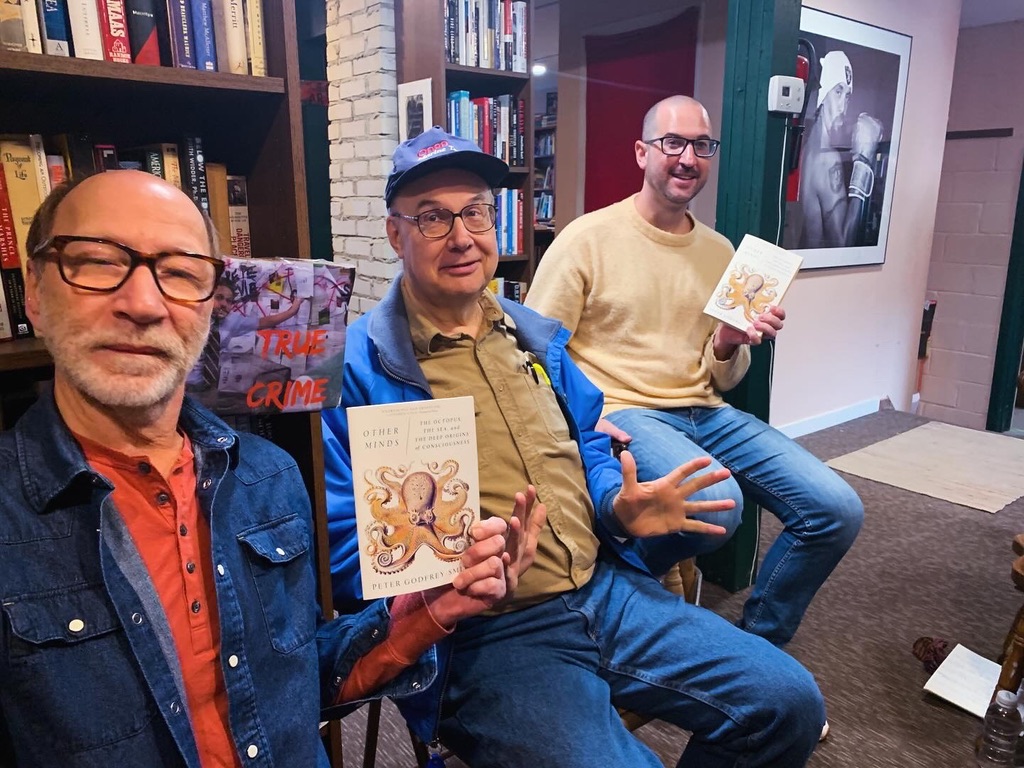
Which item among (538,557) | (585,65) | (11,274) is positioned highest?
(585,65)

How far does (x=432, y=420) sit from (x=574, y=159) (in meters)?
4.18

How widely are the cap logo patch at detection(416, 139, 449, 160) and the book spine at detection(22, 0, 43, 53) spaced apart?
0.58 metres

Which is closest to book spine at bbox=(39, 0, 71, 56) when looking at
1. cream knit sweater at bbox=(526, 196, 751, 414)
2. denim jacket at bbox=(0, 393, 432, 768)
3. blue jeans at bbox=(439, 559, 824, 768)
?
denim jacket at bbox=(0, 393, 432, 768)

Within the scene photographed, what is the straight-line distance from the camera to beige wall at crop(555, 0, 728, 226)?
12.8 feet

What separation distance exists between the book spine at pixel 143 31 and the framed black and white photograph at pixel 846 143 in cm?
295

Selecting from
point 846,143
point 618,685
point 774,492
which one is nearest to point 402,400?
point 618,685

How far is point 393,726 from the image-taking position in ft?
6.05

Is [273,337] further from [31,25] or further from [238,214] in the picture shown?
[31,25]

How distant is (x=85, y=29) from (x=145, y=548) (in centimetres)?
75

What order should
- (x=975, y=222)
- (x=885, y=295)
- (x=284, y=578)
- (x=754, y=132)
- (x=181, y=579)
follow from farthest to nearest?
1. (x=975, y=222)
2. (x=885, y=295)
3. (x=754, y=132)
4. (x=284, y=578)
5. (x=181, y=579)

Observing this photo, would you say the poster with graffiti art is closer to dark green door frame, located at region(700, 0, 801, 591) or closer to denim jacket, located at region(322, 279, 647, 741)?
denim jacket, located at region(322, 279, 647, 741)

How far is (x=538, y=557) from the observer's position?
1270mm

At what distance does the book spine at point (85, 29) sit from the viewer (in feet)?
3.43

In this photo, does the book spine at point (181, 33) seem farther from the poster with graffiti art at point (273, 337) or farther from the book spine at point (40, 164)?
the poster with graffiti art at point (273, 337)
